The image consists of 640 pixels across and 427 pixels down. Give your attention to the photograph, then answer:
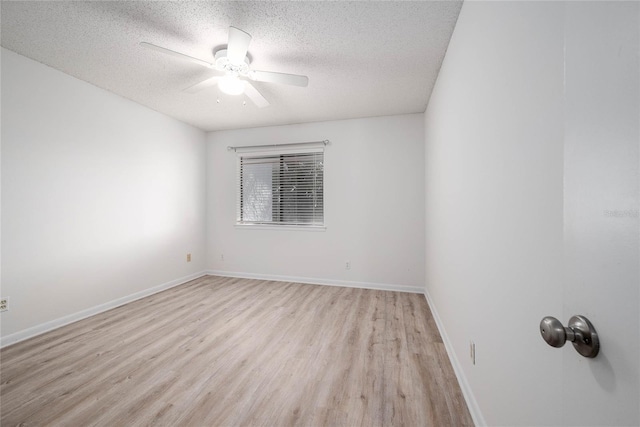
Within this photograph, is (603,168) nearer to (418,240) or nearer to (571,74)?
(571,74)

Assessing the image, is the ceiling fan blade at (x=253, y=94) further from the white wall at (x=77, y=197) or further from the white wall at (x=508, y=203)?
the white wall at (x=77, y=197)

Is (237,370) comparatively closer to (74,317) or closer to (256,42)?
(74,317)

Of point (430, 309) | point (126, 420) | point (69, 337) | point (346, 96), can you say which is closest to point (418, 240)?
point (430, 309)

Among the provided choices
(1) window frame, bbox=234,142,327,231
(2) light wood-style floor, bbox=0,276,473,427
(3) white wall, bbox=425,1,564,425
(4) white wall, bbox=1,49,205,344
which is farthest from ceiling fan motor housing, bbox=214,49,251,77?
(2) light wood-style floor, bbox=0,276,473,427

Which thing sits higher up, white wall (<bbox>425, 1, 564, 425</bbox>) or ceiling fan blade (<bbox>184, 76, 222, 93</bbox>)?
ceiling fan blade (<bbox>184, 76, 222, 93</bbox>)

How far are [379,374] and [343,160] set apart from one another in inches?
108

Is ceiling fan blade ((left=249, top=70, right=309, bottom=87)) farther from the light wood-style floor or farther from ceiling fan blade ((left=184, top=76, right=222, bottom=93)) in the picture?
the light wood-style floor

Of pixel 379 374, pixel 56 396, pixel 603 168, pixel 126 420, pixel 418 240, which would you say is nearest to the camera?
pixel 603 168

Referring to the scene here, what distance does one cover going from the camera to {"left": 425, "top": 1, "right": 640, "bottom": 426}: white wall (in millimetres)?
357

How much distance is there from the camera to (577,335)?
1.40 feet

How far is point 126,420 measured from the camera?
1358mm

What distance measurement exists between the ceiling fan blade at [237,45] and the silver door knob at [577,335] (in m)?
2.06

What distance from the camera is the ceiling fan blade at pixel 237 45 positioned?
1.70 meters

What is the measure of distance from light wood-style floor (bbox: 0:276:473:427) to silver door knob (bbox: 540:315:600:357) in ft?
4.08
